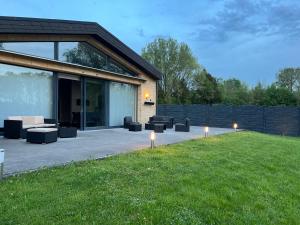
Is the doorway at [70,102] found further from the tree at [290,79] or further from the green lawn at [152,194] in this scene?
the tree at [290,79]

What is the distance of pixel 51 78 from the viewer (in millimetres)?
14383

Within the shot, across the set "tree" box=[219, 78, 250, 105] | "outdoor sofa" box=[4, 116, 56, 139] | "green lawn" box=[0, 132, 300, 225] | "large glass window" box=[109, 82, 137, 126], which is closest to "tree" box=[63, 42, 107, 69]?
"large glass window" box=[109, 82, 137, 126]

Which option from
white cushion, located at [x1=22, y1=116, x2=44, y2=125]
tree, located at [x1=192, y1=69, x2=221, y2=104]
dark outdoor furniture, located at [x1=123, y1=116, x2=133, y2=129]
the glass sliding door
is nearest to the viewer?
white cushion, located at [x1=22, y1=116, x2=44, y2=125]

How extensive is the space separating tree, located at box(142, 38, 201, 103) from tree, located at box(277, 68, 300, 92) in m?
14.3

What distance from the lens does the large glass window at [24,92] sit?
12338 millimetres

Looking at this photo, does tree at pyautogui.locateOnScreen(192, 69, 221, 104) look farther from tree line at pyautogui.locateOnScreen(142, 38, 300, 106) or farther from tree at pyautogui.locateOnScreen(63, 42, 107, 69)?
tree at pyautogui.locateOnScreen(63, 42, 107, 69)

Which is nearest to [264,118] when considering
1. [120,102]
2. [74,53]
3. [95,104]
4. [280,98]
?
[120,102]

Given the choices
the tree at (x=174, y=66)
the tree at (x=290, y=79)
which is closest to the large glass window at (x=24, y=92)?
the tree at (x=174, y=66)


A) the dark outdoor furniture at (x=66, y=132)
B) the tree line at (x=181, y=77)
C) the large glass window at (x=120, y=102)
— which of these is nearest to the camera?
the dark outdoor furniture at (x=66, y=132)

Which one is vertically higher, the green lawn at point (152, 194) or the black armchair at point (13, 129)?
the black armchair at point (13, 129)

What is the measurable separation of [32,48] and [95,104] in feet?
16.9

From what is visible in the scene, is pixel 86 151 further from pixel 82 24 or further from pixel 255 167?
pixel 82 24

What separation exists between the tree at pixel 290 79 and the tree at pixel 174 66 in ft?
46.8

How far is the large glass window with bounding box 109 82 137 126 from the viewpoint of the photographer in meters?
18.9
